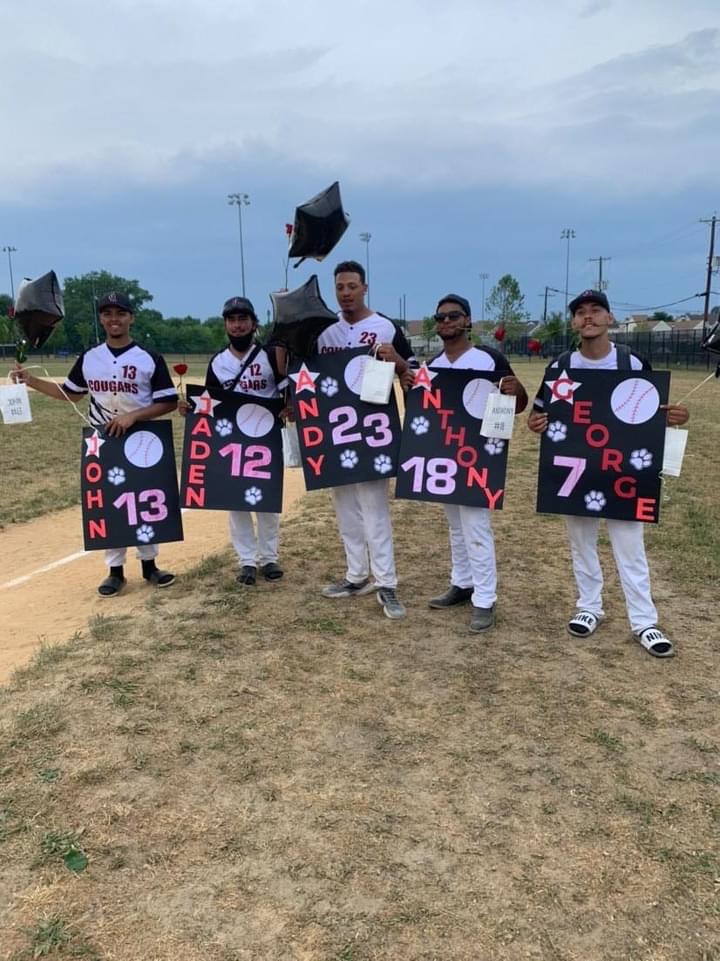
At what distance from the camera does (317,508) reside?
856cm

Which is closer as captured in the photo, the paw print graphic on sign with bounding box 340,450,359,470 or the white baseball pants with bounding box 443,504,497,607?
the white baseball pants with bounding box 443,504,497,607

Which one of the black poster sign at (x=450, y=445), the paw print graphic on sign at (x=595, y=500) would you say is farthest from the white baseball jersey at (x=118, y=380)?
the paw print graphic on sign at (x=595, y=500)

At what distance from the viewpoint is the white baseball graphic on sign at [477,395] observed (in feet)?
→ 15.1

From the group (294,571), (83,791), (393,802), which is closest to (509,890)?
(393,802)

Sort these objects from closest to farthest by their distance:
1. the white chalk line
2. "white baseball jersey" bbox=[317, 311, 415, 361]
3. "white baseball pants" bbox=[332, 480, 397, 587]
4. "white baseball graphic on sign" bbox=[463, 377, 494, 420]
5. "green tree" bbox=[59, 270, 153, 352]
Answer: "white baseball graphic on sign" bbox=[463, 377, 494, 420] < "white baseball jersey" bbox=[317, 311, 415, 361] < "white baseball pants" bbox=[332, 480, 397, 587] < the white chalk line < "green tree" bbox=[59, 270, 153, 352]

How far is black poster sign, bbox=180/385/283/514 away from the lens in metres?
5.29

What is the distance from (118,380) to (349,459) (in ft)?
6.27

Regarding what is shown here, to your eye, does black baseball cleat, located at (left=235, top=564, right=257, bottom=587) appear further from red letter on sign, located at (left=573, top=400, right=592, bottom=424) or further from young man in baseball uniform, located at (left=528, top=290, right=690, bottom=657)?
red letter on sign, located at (left=573, top=400, right=592, bottom=424)

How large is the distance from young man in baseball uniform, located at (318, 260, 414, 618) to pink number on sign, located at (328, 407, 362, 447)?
0.32 m

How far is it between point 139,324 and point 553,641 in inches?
3503

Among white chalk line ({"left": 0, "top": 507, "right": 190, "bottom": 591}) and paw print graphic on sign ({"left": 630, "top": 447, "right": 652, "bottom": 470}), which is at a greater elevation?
paw print graphic on sign ({"left": 630, "top": 447, "right": 652, "bottom": 470})

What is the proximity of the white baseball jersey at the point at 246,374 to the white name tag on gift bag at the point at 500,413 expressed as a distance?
1691 mm

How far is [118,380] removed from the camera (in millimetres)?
5348

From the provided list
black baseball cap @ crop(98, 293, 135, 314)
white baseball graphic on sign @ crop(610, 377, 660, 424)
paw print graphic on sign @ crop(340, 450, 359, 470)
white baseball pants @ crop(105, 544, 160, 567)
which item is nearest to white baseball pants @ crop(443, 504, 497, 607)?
paw print graphic on sign @ crop(340, 450, 359, 470)
